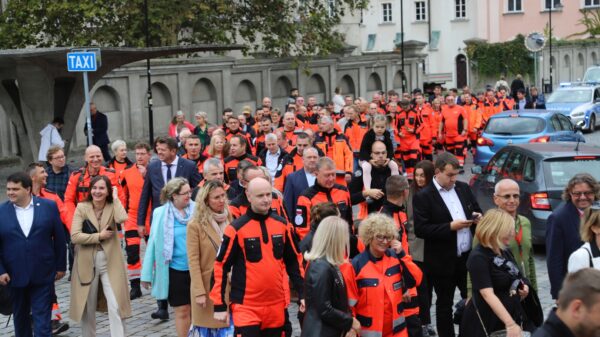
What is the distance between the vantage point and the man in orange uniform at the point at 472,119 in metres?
27.9

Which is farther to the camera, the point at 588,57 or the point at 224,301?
the point at 588,57

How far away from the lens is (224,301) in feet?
26.7

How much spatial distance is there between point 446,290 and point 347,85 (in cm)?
3171

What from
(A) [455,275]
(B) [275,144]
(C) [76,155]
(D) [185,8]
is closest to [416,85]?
(D) [185,8]

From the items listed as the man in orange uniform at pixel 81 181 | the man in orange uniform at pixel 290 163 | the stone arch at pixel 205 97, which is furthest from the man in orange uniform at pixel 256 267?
the stone arch at pixel 205 97

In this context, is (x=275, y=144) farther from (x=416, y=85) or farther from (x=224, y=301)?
(x=416, y=85)

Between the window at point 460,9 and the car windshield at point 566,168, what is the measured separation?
59.1 meters

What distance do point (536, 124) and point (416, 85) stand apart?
2195 centimetres

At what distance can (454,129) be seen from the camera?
81.8 feet

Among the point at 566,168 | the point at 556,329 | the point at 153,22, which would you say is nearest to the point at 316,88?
the point at 153,22

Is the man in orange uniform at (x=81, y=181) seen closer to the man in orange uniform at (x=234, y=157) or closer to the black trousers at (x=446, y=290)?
the man in orange uniform at (x=234, y=157)

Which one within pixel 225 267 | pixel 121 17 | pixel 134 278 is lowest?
pixel 134 278

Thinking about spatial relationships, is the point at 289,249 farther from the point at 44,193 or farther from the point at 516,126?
the point at 516,126

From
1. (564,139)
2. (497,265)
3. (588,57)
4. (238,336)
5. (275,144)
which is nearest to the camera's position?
(497,265)
